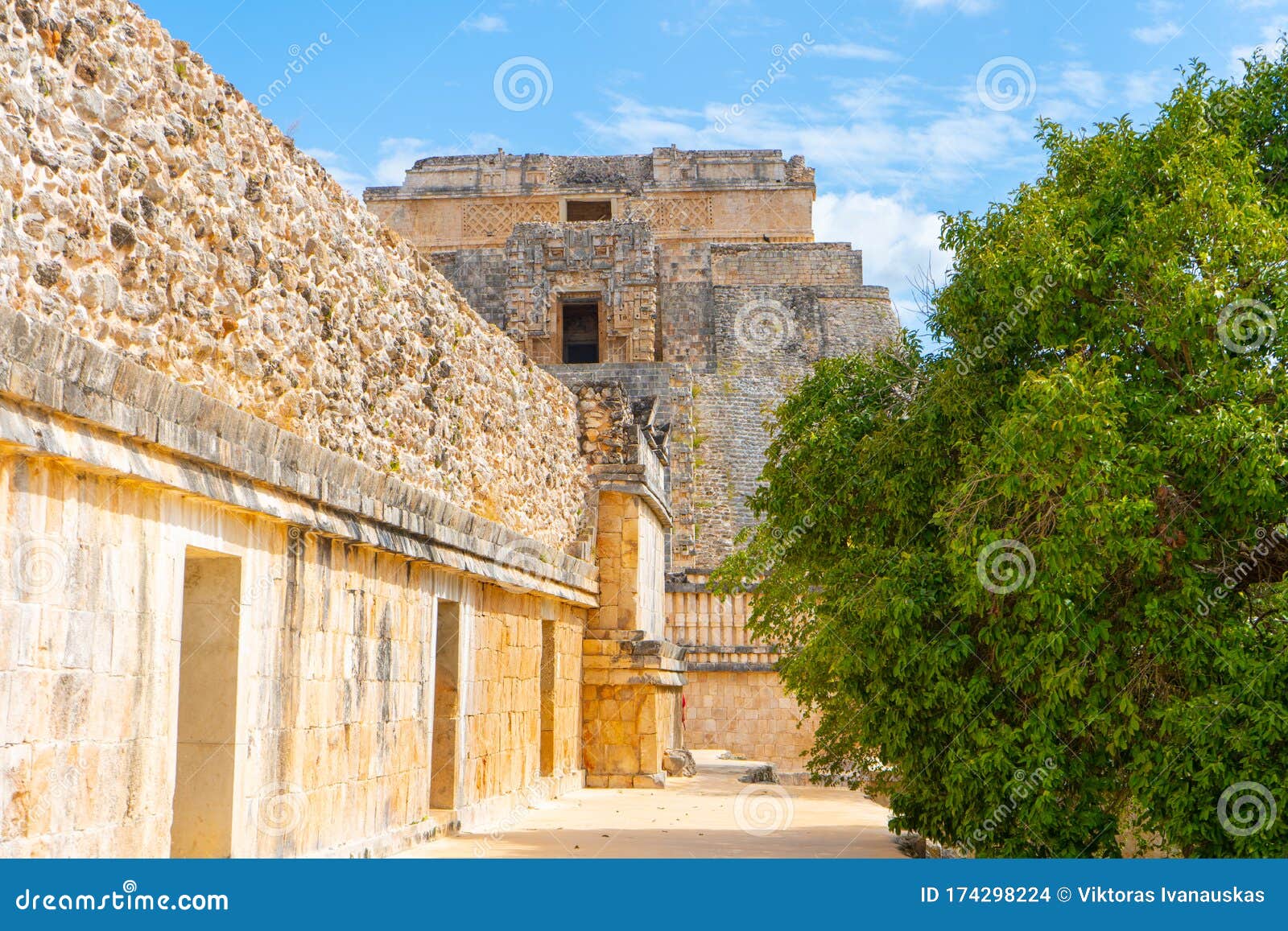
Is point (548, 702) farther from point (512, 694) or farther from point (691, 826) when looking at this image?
point (691, 826)

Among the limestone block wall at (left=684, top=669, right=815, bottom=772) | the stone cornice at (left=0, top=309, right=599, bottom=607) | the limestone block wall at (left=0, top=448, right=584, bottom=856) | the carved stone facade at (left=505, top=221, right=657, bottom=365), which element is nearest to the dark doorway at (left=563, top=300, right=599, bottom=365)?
the carved stone facade at (left=505, top=221, right=657, bottom=365)

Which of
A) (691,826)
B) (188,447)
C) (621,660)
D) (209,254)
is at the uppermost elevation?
(209,254)

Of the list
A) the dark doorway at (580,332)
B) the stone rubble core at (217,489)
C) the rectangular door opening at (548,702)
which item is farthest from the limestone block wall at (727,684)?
the dark doorway at (580,332)

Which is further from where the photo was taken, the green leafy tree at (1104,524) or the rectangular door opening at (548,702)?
the rectangular door opening at (548,702)

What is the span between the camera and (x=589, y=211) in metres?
40.0

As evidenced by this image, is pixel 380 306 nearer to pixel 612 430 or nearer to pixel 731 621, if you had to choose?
pixel 612 430

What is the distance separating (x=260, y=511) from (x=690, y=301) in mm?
27686

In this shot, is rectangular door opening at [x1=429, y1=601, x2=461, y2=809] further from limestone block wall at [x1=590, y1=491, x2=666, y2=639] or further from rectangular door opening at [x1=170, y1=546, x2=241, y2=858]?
limestone block wall at [x1=590, y1=491, x2=666, y2=639]

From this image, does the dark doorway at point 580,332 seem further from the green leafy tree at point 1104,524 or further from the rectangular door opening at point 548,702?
the green leafy tree at point 1104,524

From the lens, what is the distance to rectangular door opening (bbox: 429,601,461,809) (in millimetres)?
9375

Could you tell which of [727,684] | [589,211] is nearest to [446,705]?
[727,684]

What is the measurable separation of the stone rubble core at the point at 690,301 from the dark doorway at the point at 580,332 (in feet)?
0.14

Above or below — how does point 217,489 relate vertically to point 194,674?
above

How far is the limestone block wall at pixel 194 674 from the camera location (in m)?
4.50
